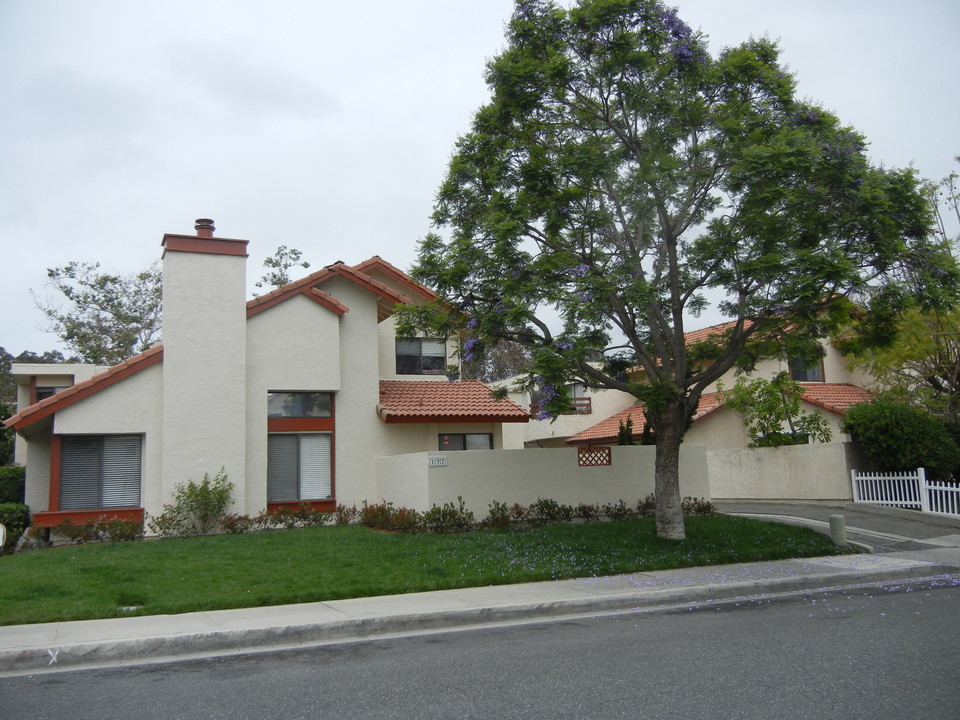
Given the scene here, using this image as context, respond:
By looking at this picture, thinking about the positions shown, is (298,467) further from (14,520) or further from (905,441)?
(905,441)

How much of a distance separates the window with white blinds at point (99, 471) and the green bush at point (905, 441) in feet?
55.6

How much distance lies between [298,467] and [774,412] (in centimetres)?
1377

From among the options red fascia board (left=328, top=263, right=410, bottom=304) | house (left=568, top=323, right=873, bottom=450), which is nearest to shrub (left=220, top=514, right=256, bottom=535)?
red fascia board (left=328, top=263, right=410, bottom=304)

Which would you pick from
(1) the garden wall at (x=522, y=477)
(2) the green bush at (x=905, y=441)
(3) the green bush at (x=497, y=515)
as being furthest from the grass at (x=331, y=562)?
(2) the green bush at (x=905, y=441)

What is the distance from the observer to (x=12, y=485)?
19.8 meters

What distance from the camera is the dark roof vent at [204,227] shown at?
1791 centimetres

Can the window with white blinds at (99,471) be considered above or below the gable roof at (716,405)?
below

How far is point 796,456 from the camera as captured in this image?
71.3 ft

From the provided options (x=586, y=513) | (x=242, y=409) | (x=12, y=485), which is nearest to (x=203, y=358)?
(x=242, y=409)

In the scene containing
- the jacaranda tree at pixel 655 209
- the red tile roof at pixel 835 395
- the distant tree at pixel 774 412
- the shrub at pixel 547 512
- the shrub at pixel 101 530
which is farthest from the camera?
the red tile roof at pixel 835 395

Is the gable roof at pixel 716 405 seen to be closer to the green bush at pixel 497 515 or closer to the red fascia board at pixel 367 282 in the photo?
the green bush at pixel 497 515

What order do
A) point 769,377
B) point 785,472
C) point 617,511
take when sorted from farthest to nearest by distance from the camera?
point 769,377, point 785,472, point 617,511

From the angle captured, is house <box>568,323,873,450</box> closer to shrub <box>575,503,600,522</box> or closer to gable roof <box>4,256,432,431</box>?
shrub <box>575,503,600,522</box>

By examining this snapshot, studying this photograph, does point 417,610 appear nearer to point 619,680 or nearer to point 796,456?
point 619,680
